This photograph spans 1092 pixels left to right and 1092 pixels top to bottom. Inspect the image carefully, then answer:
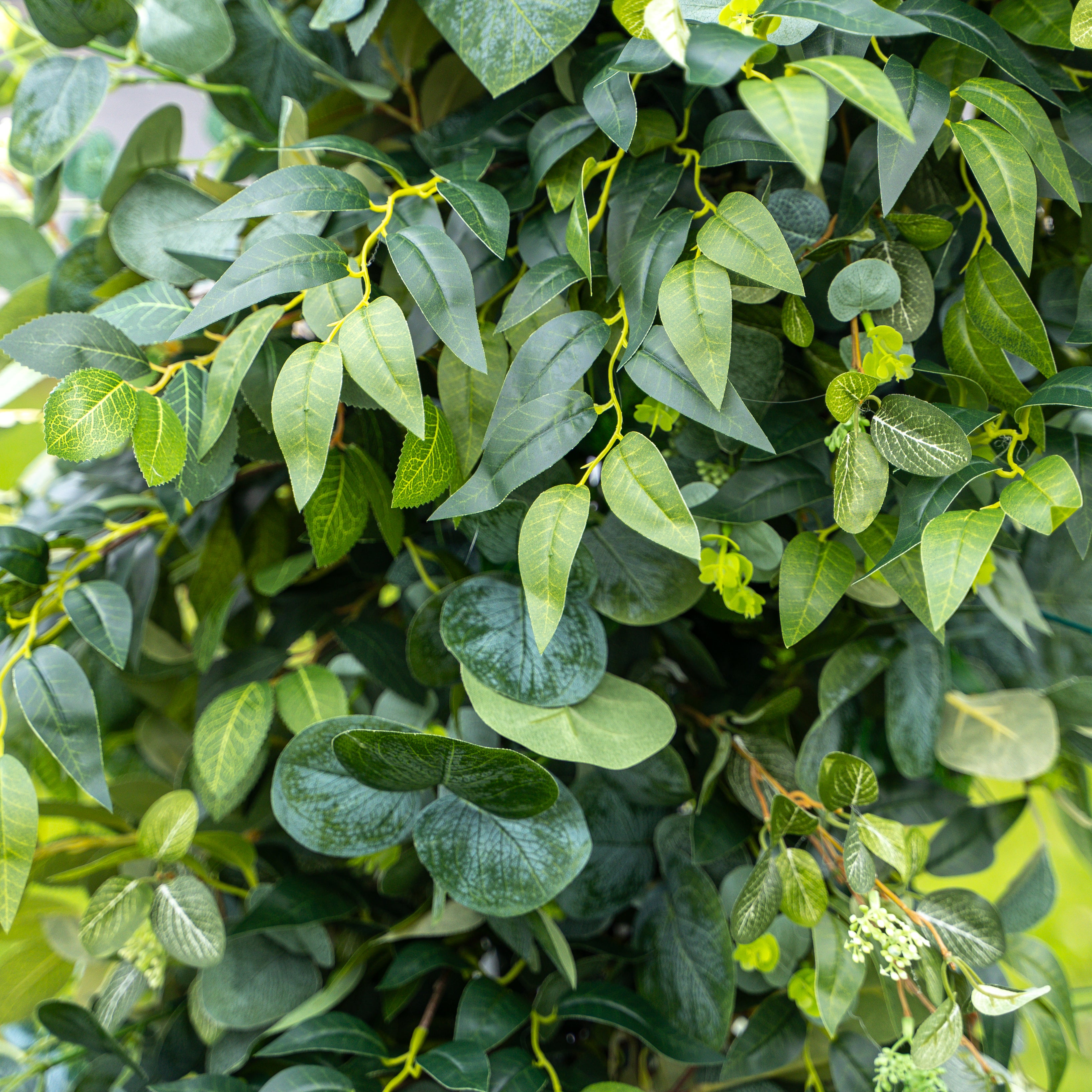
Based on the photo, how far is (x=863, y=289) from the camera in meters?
0.32

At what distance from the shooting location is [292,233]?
33 centimetres

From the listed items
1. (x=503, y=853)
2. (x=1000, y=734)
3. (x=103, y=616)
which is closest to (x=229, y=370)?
(x=103, y=616)

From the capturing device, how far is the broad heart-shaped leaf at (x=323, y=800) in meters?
0.40

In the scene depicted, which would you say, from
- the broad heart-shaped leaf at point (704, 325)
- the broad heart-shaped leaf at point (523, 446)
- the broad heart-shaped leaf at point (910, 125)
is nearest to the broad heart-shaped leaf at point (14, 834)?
Answer: the broad heart-shaped leaf at point (523, 446)

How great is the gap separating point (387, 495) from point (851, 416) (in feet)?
0.79

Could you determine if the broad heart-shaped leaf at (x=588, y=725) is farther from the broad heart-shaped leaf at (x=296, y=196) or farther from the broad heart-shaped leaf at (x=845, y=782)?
the broad heart-shaped leaf at (x=296, y=196)

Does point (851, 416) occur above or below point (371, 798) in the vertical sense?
above

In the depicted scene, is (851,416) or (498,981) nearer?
(851,416)

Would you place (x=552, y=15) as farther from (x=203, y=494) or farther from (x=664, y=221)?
(x=203, y=494)

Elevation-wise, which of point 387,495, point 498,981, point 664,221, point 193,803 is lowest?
point 498,981

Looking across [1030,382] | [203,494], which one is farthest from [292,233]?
[1030,382]

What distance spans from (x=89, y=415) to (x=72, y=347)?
0.07 meters

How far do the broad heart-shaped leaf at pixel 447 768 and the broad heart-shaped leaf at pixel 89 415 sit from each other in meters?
0.16

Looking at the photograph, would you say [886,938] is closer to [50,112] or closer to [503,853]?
[503,853]
